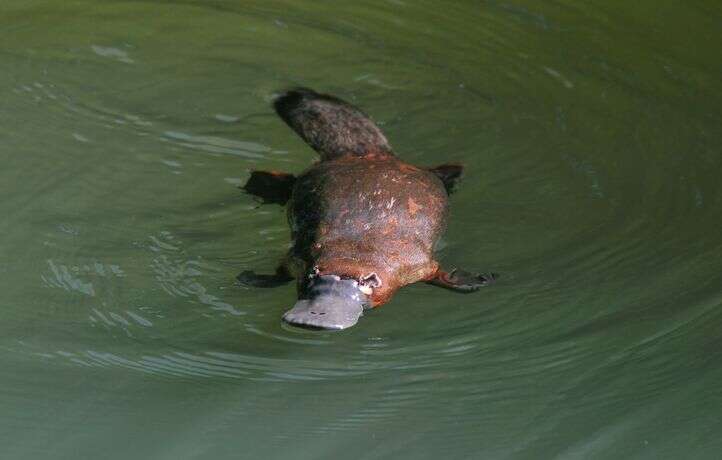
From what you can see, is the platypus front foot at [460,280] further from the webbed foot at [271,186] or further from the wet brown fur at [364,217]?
the webbed foot at [271,186]

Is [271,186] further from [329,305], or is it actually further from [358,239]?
[329,305]

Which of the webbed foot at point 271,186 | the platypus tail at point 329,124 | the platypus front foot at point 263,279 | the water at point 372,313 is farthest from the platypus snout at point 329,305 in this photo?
the platypus tail at point 329,124

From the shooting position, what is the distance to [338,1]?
523 cm

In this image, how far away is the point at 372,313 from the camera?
3756 millimetres

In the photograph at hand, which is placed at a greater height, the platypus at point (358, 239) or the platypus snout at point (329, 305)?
the platypus at point (358, 239)

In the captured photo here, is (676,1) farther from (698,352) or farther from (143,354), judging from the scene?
(143,354)

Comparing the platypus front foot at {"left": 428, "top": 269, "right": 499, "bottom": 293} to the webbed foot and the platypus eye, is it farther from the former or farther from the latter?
the webbed foot

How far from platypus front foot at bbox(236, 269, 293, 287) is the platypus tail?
1.92ft

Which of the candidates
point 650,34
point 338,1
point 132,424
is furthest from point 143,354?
point 650,34

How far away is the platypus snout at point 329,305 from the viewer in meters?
3.40

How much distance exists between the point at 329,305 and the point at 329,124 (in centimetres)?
112

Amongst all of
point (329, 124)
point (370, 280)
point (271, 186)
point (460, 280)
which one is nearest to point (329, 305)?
point (370, 280)

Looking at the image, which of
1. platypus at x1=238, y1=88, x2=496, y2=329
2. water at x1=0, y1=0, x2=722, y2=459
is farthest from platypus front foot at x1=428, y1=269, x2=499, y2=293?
water at x1=0, y1=0, x2=722, y2=459

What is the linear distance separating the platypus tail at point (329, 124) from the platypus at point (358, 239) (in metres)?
0.20
